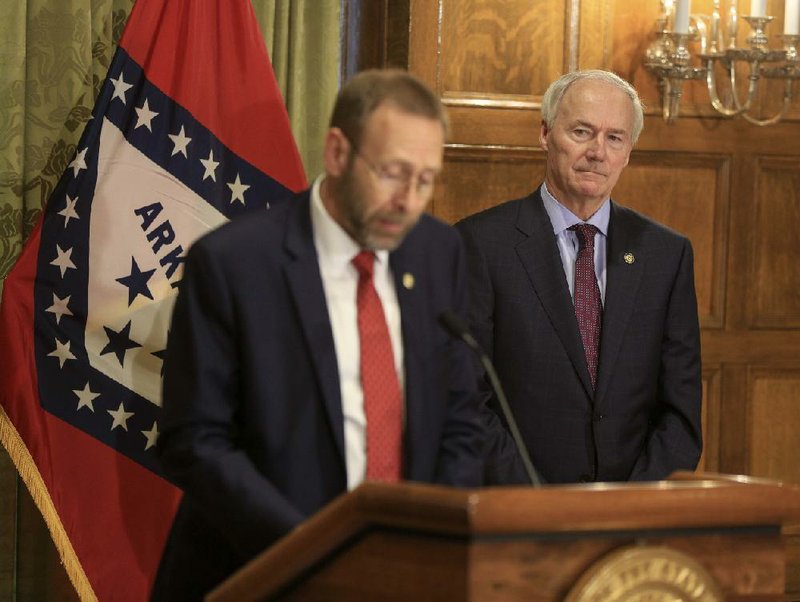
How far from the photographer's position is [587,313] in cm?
303

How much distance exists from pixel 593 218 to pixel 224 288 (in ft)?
4.22

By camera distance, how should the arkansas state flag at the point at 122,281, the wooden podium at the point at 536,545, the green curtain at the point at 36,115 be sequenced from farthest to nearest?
the green curtain at the point at 36,115, the arkansas state flag at the point at 122,281, the wooden podium at the point at 536,545

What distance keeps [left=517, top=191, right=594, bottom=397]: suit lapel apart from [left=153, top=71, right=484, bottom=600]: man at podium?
0.86 meters

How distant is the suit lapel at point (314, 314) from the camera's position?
80.5 inches

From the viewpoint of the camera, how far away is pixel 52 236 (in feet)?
11.0

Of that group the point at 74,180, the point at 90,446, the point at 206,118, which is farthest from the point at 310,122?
the point at 90,446

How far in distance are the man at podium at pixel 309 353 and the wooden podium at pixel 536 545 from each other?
0.25 metres

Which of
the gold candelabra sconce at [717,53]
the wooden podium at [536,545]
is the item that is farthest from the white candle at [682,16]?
the wooden podium at [536,545]

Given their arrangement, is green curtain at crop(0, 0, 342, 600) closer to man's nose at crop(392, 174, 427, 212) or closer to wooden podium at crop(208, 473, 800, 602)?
man's nose at crop(392, 174, 427, 212)

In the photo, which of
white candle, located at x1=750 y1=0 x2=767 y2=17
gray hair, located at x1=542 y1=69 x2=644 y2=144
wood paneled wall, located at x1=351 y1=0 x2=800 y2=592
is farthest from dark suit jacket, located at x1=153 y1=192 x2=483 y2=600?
white candle, located at x1=750 y1=0 x2=767 y2=17

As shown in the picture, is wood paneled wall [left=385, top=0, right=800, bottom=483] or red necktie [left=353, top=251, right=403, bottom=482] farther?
wood paneled wall [left=385, top=0, right=800, bottom=483]

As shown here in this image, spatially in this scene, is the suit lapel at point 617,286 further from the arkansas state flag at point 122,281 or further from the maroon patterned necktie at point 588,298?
the arkansas state flag at point 122,281

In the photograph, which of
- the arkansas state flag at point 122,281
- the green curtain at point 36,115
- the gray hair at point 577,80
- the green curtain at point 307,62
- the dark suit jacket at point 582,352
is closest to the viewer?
the dark suit jacket at point 582,352

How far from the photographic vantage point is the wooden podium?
1609mm
